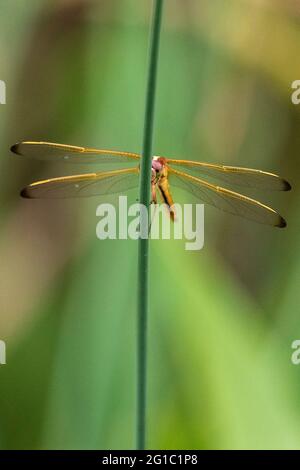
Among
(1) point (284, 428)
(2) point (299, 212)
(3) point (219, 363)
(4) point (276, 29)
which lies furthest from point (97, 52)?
(1) point (284, 428)

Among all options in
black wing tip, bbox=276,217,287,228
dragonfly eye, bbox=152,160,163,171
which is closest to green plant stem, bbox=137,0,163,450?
dragonfly eye, bbox=152,160,163,171

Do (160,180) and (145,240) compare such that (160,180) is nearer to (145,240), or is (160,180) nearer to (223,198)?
(223,198)

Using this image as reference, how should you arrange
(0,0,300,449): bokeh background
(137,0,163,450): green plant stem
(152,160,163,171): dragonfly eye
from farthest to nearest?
(0,0,300,449): bokeh background → (152,160,163,171): dragonfly eye → (137,0,163,450): green plant stem

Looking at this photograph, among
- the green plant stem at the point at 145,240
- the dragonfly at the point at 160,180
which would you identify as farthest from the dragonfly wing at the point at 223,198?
the green plant stem at the point at 145,240

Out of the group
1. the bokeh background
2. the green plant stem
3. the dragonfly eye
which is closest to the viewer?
the green plant stem

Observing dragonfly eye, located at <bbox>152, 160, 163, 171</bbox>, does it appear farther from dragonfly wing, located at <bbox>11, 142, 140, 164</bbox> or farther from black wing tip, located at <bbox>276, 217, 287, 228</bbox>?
black wing tip, located at <bbox>276, 217, 287, 228</bbox>

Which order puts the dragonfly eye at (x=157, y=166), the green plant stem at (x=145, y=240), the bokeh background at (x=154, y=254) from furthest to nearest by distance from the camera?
the bokeh background at (x=154, y=254), the dragonfly eye at (x=157, y=166), the green plant stem at (x=145, y=240)

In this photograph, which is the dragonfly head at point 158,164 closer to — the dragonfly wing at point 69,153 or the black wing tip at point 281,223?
the dragonfly wing at point 69,153

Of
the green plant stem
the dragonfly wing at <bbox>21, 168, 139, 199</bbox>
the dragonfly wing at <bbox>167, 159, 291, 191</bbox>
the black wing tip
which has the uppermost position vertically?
the dragonfly wing at <bbox>167, 159, 291, 191</bbox>
